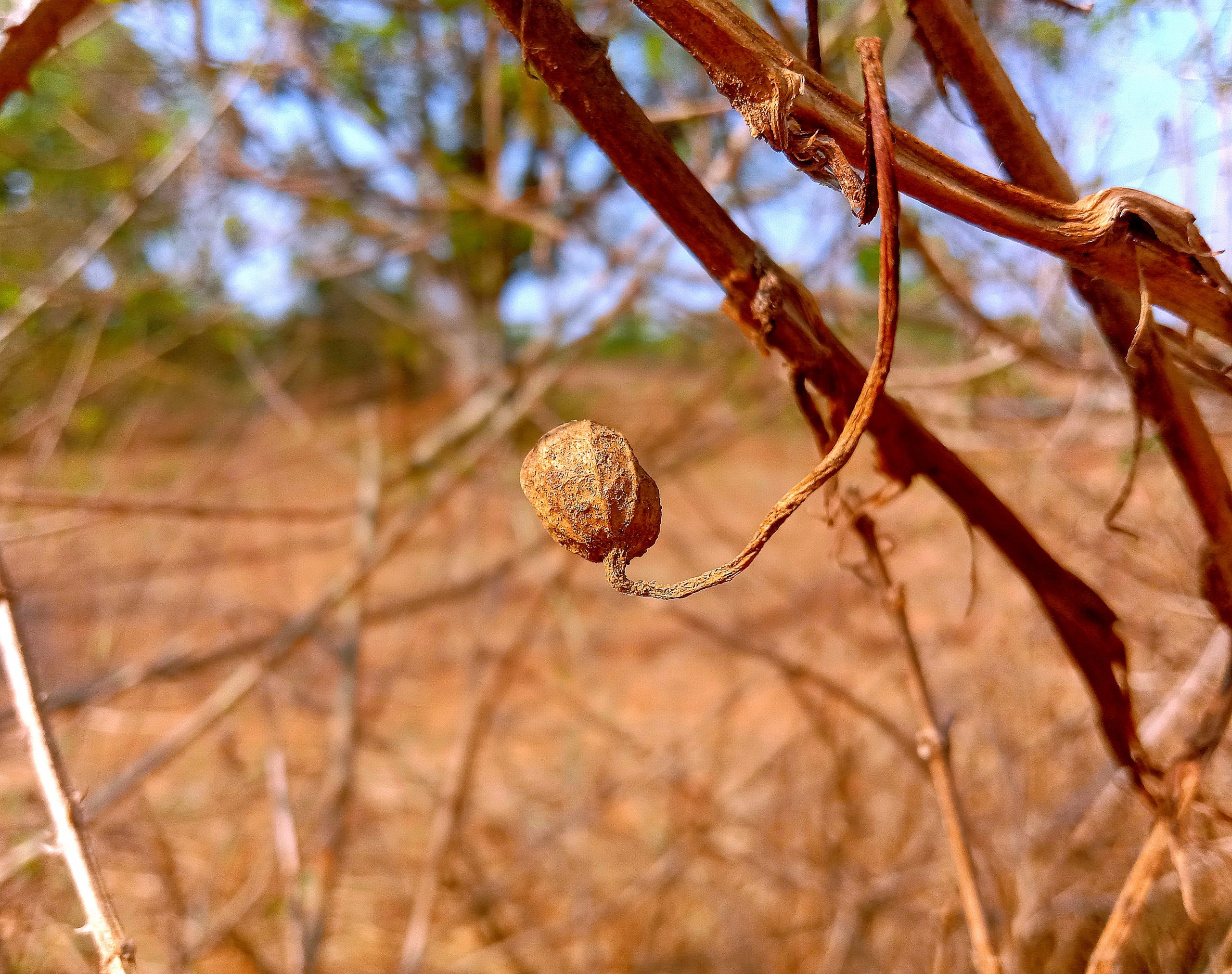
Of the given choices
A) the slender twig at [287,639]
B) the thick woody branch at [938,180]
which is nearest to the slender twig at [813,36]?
the thick woody branch at [938,180]

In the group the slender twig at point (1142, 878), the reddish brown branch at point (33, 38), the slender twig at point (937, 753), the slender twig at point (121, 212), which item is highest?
the slender twig at point (121, 212)

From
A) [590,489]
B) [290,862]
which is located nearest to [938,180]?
[590,489]

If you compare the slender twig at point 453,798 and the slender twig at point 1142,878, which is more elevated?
the slender twig at point 453,798

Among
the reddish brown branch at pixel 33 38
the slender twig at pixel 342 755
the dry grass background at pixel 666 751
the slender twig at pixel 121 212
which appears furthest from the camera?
the slender twig at pixel 121 212

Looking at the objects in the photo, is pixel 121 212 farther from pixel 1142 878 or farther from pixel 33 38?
pixel 1142 878

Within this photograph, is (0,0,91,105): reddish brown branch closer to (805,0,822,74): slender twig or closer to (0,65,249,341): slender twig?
(805,0,822,74): slender twig

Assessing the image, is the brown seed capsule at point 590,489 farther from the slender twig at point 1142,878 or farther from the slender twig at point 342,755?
the slender twig at point 342,755

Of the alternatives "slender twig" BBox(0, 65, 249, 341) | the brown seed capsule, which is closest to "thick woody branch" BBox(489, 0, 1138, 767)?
the brown seed capsule
